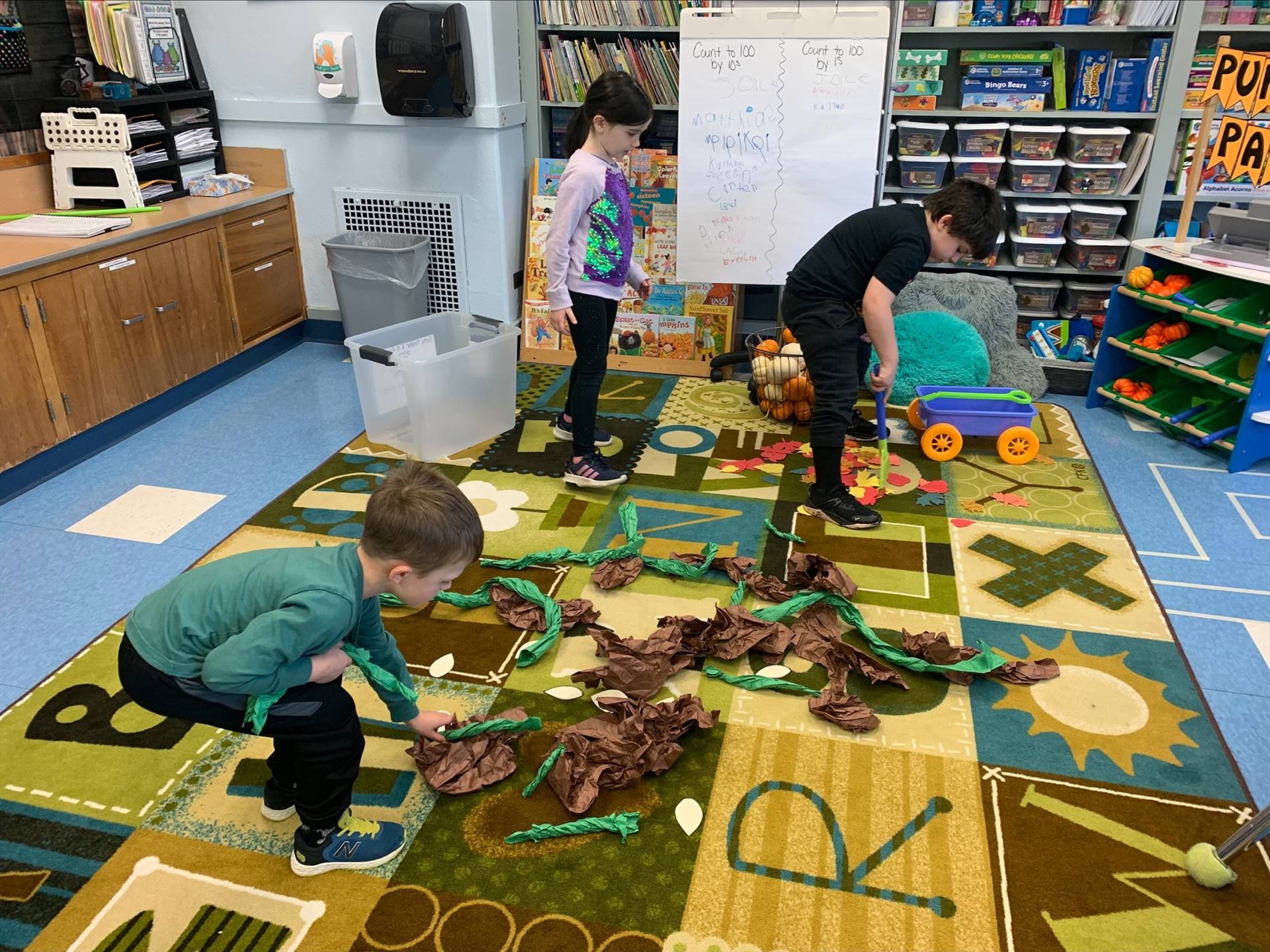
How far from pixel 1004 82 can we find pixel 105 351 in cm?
362

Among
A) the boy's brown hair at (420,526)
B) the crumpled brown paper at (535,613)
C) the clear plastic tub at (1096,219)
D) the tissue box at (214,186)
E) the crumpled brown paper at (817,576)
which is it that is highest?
the tissue box at (214,186)

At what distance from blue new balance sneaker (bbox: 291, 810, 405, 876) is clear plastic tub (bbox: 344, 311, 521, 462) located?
64.8 inches

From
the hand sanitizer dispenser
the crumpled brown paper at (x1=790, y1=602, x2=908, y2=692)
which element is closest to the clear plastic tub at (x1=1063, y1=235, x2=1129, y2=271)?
the crumpled brown paper at (x1=790, y1=602, x2=908, y2=692)

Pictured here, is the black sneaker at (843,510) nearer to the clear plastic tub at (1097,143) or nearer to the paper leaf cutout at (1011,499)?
the paper leaf cutout at (1011,499)

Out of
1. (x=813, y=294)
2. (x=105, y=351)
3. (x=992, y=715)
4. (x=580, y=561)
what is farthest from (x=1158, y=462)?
(x=105, y=351)

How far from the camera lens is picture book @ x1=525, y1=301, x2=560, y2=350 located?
4.18m

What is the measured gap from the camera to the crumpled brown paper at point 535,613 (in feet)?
7.55

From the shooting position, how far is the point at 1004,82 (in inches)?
147

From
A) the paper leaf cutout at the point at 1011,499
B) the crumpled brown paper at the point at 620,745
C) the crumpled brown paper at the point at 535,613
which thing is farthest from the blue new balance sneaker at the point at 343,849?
the paper leaf cutout at the point at 1011,499

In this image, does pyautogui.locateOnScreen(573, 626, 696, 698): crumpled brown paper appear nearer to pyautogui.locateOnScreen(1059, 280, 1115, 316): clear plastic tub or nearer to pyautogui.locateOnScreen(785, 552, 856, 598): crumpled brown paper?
pyautogui.locateOnScreen(785, 552, 856, 598): crumpled brown paper

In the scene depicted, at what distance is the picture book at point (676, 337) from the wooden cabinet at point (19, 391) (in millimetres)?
2356

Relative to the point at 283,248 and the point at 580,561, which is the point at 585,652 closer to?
the point at 580,561

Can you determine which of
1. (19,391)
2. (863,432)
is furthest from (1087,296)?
(19,391)

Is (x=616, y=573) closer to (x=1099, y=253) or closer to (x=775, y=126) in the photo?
(x=775, y=126)
